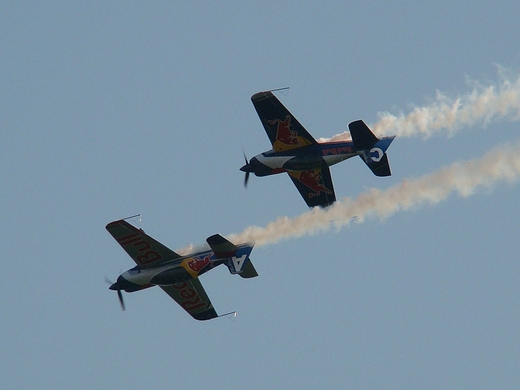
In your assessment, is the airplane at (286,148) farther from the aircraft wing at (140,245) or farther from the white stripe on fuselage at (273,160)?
the aircraft wing at (140,245)

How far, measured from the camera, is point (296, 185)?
5162 centimetres

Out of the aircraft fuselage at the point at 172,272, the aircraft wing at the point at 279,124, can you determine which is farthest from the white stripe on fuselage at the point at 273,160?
the aircraft fuselage at the point at 172,272

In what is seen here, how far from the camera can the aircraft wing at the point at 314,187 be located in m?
51.2

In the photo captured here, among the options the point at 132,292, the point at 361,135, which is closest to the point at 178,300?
the point at 132,292

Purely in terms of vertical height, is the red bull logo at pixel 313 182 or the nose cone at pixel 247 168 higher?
the nose cone at pixel 247 168

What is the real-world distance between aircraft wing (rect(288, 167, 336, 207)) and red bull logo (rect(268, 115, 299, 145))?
2310 mm

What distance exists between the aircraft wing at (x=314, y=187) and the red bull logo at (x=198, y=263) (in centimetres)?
640

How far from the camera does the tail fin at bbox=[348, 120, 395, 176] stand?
1850 inches

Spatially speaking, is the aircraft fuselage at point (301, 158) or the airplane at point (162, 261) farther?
the aircraft fuselage at point (301, 158)

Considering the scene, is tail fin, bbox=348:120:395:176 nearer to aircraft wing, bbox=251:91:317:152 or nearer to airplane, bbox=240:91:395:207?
airplane, bbox=240:91:395:207

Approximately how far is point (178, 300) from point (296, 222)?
238 inches

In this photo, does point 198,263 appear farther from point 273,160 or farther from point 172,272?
point 273,160

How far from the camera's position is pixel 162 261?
47969 mm

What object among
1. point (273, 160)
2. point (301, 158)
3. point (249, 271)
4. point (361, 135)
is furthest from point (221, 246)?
point (361, 135)
